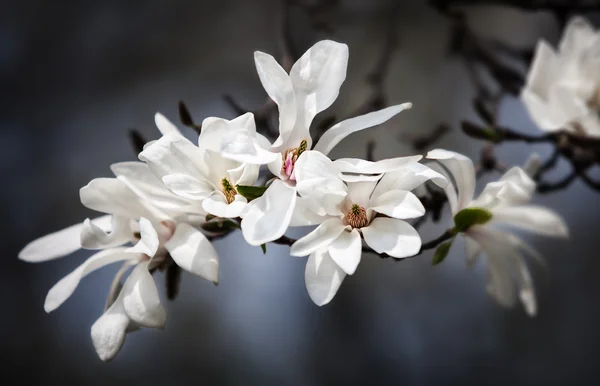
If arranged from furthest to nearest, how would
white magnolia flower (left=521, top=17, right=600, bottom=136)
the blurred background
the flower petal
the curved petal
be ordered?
the blurred background < white magnolia flower (left=521, top=17, right=600, bottom=136) < the flower petal < the curved petal

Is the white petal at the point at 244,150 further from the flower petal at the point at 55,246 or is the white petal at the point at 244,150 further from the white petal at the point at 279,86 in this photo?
the flower petal at the point at 55,246

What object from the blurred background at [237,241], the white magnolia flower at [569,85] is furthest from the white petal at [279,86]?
the blurred background at [237,241]

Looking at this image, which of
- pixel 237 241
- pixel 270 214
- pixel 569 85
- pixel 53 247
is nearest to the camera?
pixel 270 214

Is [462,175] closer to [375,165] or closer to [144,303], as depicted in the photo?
[375,165]

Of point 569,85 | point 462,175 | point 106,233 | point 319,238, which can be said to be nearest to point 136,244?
point 106,233

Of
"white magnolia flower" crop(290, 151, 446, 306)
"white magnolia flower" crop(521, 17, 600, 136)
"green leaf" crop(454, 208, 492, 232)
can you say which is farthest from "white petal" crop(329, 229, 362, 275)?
"white magnolia flower" crop(521, 17, 600, 136)

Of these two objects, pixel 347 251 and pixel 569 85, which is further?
pixel 569 85

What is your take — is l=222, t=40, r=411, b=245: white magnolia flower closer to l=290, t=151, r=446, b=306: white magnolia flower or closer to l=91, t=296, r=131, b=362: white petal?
l=290, t=151, r=446, b=306: white magnolia flower
